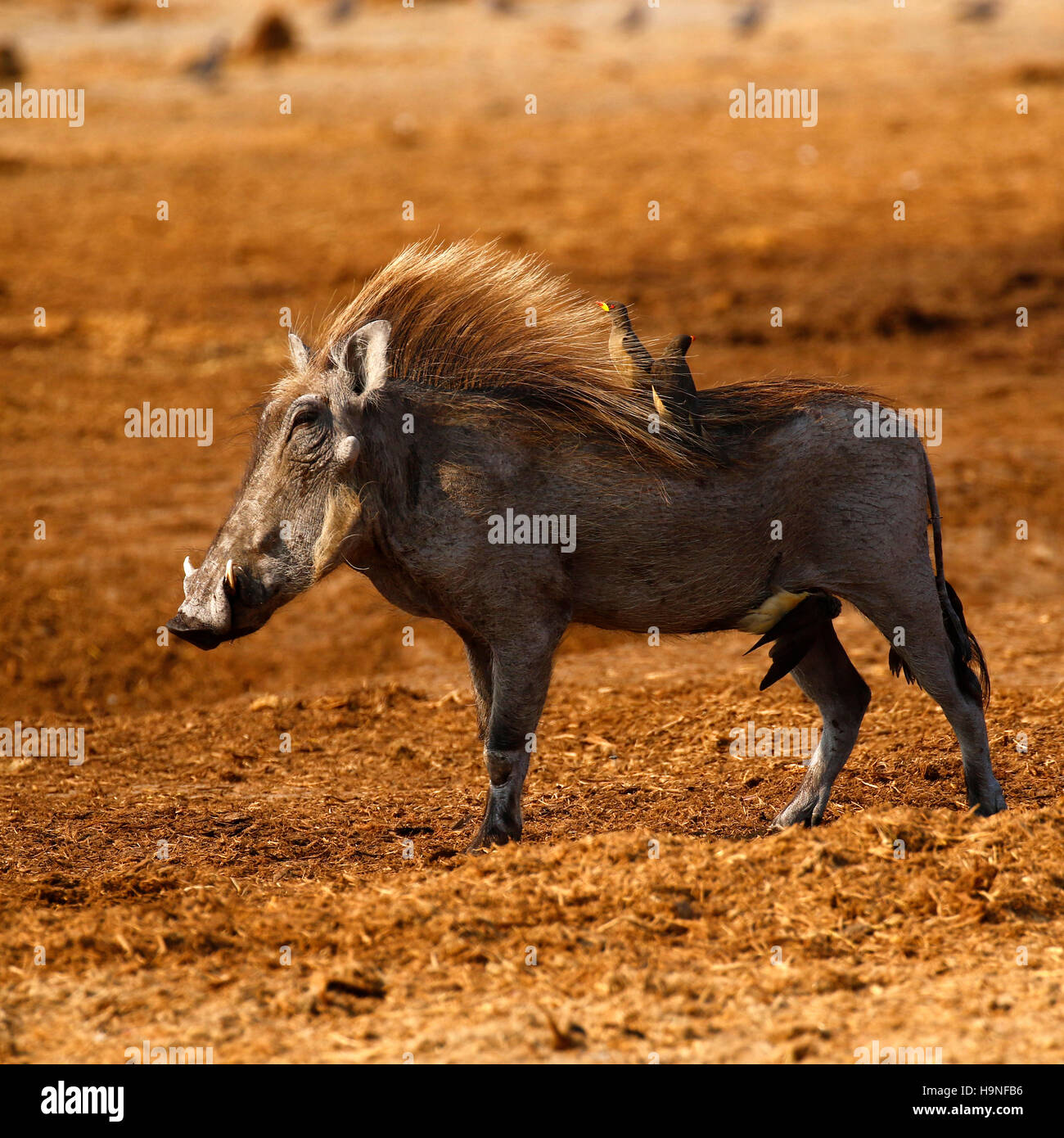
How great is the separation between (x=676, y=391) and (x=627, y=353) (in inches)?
9.3

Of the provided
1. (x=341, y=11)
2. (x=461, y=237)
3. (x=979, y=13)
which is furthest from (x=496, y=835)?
(x=341, y=11)

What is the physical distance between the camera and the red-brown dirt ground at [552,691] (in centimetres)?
406

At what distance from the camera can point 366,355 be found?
496cm

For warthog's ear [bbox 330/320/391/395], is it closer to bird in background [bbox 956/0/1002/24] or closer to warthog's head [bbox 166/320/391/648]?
warthog's head [bbox 166/320/391/648]

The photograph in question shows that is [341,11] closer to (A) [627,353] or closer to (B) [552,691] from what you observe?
(B) [552,691]

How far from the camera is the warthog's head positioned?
484cm

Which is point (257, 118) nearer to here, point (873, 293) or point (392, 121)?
point (392, 121)

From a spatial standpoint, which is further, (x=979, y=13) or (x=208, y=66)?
(x=979, y=13)

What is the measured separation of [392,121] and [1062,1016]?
70.7 feet

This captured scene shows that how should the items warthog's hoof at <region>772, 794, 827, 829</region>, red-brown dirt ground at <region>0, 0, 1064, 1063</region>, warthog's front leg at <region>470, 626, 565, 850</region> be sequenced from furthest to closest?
warthog's hoof at <region>772, 794, 827, 829</region>, warthog's front leg at <region>470, 626, 565, 850</region>, red-brown dirt ground at <region>0, 0, 1064, 1063</region>

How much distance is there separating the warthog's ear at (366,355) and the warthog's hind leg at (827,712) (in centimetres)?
195

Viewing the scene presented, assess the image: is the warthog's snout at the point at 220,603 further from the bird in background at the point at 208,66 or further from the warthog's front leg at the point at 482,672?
the bird in background at the point at 208,66

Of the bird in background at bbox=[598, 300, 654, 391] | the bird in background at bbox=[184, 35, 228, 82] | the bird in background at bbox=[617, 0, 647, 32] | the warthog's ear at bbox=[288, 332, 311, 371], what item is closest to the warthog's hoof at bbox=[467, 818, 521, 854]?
the bird in background at bbox=[598, 300, 654, 391]

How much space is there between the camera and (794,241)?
1692 cm
